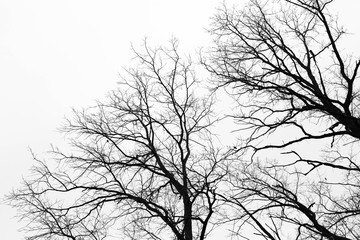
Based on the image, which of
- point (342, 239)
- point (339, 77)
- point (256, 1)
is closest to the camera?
point (342, 239)

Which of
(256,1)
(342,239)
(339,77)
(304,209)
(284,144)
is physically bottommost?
(342,239)

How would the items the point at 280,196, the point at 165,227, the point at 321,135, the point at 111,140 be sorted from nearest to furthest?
the point at 321,135 → the point at 280,196 → the point at 165,227 → the point at 111,140

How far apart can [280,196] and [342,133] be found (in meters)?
1.56

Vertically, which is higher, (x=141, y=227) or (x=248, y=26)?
(x=248, y=26)

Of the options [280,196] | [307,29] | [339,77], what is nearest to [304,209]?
[280,196]

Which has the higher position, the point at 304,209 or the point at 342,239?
the point at 304,209

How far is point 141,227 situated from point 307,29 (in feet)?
21.6

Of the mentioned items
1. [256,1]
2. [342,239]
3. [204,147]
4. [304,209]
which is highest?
[256,1]

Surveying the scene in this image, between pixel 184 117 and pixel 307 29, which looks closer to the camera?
pixel 307 29

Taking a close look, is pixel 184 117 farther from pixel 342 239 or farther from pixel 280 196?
pixel 342 239

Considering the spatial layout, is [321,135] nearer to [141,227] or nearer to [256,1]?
[256,1]

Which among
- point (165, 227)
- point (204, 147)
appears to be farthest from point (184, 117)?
point (165, 227)

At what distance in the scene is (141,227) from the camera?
11703 mm

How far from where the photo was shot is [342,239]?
679 cm
